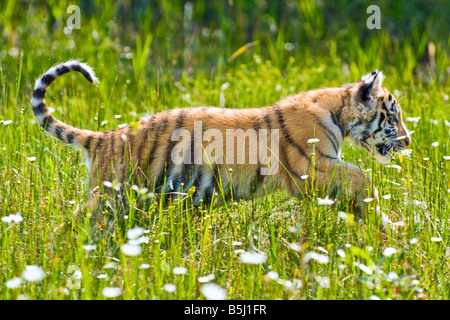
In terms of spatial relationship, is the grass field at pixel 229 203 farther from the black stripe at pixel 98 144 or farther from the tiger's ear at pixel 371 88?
the tiger's ear at pixel 371 88

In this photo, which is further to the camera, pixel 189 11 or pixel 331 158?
pixel 189 11

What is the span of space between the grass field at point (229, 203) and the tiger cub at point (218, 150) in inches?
5.0

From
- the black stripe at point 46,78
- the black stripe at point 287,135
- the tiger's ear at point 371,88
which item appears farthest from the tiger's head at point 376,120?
the black stripe at point 46,78

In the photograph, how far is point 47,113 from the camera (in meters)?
3.83

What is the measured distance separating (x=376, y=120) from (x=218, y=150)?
1.09 meters

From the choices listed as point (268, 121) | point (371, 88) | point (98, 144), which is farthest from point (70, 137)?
point (371, 88)

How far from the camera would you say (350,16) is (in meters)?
8.45

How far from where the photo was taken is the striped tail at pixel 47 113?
149 inches

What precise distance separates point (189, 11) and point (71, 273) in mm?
5484
